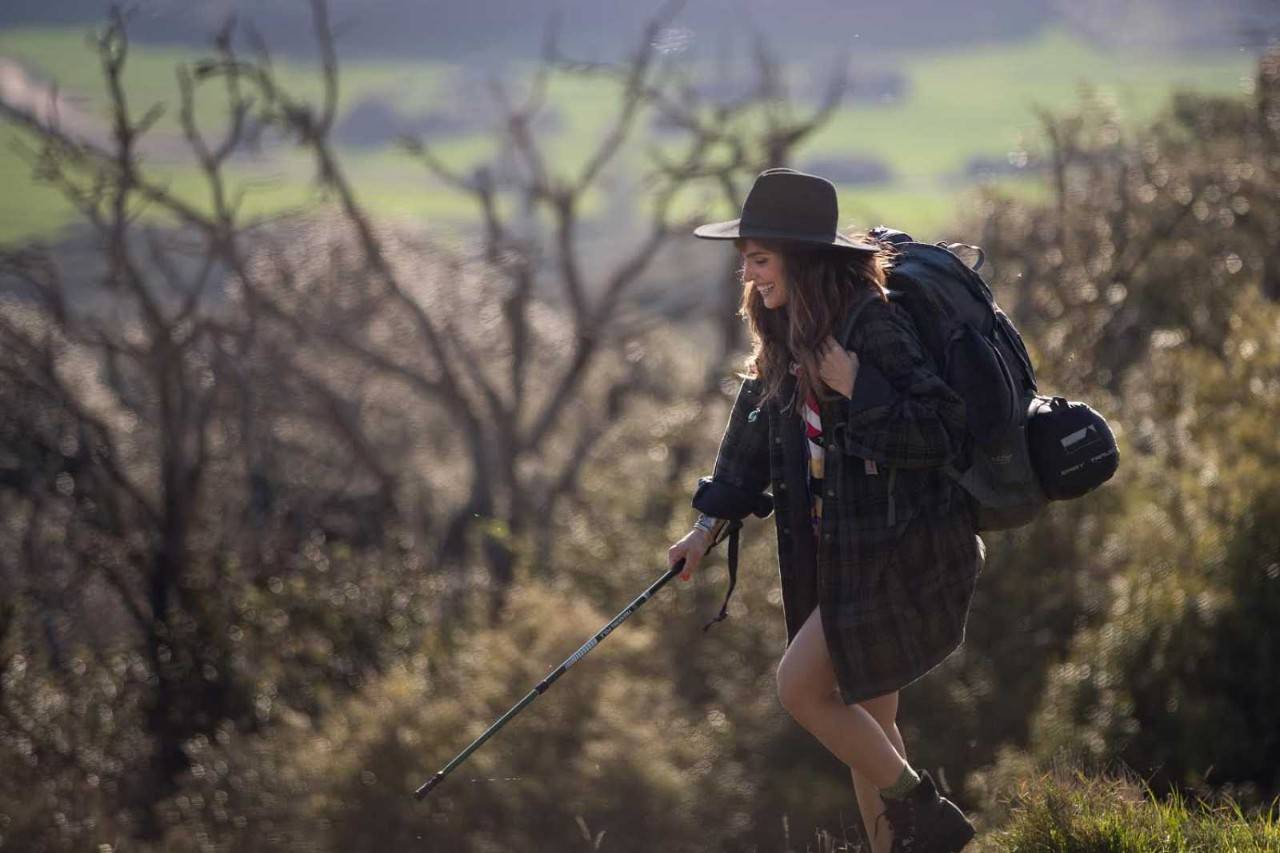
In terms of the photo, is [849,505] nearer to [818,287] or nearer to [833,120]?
[818,287]

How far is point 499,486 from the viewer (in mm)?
24906

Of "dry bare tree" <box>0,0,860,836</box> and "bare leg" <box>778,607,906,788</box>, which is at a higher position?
"bare leg" <box>778,607,906,788</box>

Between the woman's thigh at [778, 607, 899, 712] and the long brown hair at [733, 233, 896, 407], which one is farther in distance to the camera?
the woman's thigh at [778, 607, 899, 712]

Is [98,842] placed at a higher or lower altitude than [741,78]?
lower

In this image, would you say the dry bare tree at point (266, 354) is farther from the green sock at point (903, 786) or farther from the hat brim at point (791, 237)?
the hat brim at point (791, 237)

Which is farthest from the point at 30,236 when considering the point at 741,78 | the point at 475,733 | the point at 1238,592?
the point at 1238,592

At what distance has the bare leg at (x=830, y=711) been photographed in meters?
3.90

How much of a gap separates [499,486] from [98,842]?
1254 cm

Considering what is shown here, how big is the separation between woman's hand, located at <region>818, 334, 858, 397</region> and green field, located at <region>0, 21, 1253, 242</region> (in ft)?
53.2

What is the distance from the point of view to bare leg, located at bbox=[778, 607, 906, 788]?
12.8 feet

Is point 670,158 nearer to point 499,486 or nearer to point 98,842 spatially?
point 499,486

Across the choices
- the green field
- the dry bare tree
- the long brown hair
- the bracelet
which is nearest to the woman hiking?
the long brown hair

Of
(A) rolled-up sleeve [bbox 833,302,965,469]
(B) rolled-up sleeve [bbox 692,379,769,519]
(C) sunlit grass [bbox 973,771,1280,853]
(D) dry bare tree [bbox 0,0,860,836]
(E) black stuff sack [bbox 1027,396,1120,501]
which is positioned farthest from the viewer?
(D) dry bare tree [bbox 0,0,860,836]

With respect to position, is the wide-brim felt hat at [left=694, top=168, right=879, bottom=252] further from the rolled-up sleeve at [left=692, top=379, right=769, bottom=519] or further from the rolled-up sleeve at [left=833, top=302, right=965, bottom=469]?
the rolled-up sleeve at [left=692, top=379, right=769, bottom=519]
